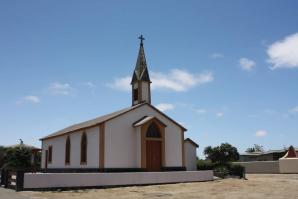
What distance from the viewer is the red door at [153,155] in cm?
2972

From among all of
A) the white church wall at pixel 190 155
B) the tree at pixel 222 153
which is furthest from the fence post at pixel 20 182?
the tree at pixel 222 153

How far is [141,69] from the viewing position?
33812 millimetres

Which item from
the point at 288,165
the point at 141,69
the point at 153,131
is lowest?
the point at 288,165

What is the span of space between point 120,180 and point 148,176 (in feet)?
7.04

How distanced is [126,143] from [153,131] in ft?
8.08

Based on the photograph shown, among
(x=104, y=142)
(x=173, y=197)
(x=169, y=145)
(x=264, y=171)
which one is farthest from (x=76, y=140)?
(x=264, y=171)

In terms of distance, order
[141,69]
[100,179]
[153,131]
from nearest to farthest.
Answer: [100,179]
[153,131]
[141,69]

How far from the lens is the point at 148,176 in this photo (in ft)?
82.5

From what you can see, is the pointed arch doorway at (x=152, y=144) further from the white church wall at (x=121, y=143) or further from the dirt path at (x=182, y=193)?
the dirt path at (x=182, y=193)

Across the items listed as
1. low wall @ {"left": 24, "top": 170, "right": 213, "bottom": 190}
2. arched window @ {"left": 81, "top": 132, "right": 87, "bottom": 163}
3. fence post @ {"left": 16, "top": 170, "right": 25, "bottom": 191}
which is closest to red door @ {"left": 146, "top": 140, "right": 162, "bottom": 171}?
low wall @ {"left": 24, "top": 170, "right": 213, "bottom": 190}

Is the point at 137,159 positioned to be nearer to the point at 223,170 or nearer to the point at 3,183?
the point at 223,170

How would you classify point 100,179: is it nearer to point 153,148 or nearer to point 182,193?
point 182,193

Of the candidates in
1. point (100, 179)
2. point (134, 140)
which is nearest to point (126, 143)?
point (134, 140)

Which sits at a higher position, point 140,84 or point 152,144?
point 140,84
